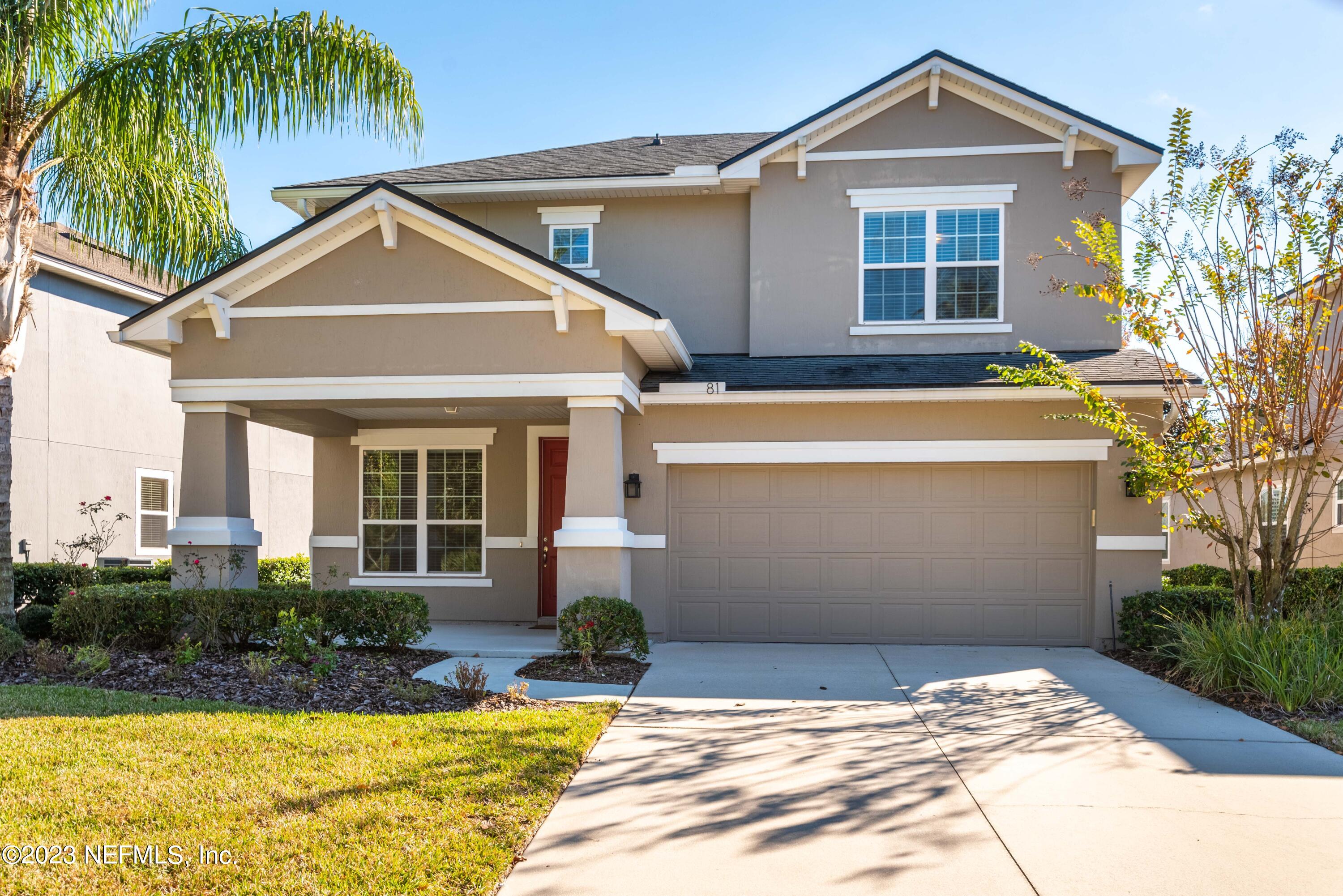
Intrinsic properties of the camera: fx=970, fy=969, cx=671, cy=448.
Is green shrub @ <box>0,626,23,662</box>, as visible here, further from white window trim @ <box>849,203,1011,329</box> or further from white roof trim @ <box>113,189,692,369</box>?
white window trim @ <box>849,203,1011,329</box>

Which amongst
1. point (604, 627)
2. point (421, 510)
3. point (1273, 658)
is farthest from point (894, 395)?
point (421, 510)

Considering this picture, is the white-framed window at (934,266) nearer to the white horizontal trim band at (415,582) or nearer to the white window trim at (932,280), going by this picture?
the white window trim at (932,280)

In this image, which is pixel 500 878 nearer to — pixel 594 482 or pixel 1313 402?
pixel 594 482

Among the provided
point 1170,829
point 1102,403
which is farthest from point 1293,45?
point 1170,829

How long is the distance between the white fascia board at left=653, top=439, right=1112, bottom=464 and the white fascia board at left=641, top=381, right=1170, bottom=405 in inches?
19.3

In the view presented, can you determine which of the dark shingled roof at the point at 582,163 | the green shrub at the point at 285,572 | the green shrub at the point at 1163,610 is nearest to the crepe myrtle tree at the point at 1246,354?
the green shrub at the point at 1163,610

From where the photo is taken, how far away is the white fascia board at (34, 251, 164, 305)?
1520 centimetres

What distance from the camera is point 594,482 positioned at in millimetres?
10289

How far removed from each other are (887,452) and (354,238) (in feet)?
21.2

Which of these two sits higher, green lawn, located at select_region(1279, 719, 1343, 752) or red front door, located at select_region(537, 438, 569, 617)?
red front door, located at select_region(537, 438, 569, 617)

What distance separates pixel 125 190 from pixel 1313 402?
15.7m

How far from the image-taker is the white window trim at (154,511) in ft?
56.0

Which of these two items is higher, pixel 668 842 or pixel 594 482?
pixel 594 482

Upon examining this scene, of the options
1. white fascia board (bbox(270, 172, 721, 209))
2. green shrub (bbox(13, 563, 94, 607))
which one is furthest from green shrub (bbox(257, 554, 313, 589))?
white fascia board (bbox(270, 172, 721, 209))
